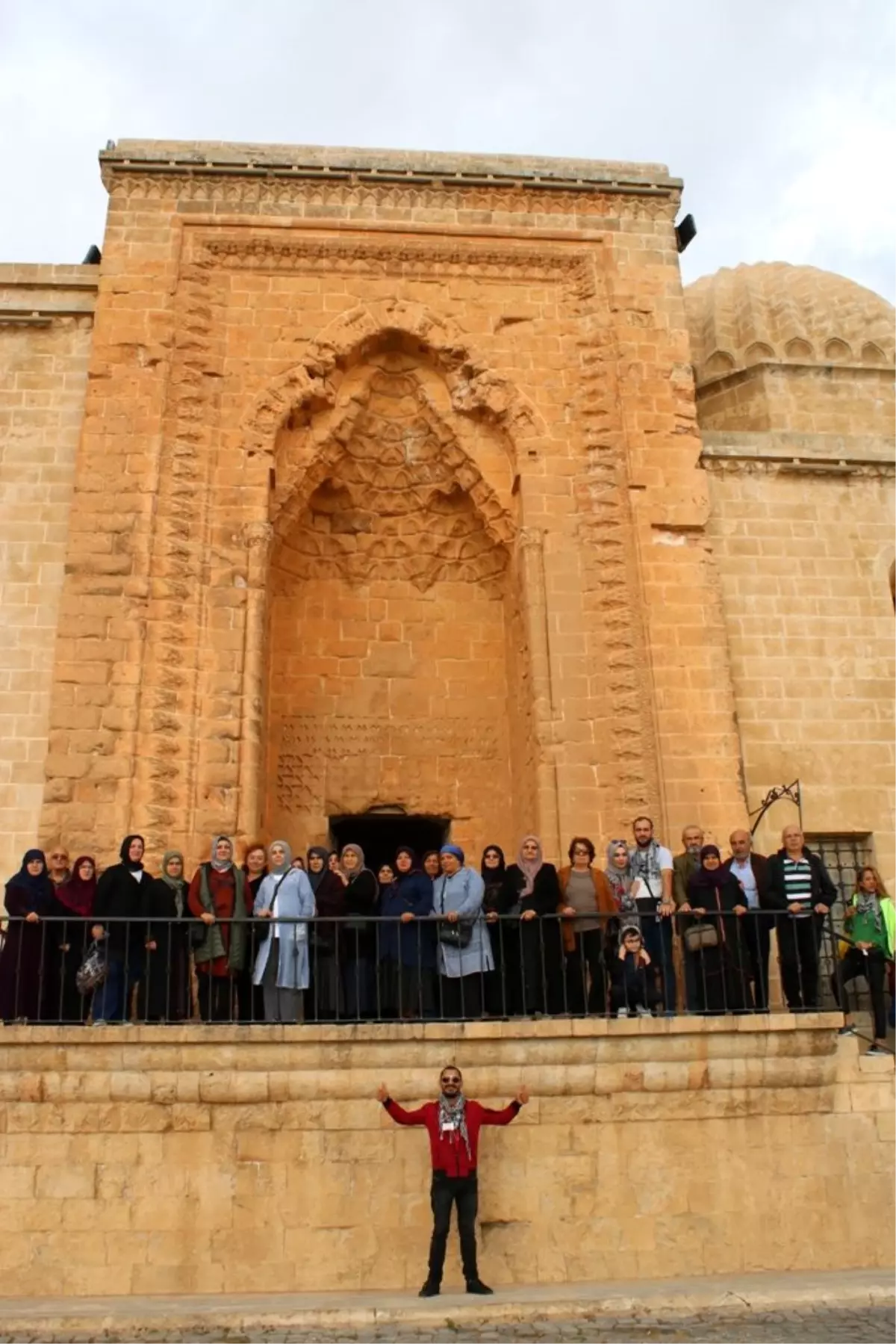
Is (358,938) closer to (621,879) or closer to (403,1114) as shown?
(403,1114)

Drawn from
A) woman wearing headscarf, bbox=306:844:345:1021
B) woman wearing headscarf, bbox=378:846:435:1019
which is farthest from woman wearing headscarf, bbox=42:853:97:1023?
woman wearing headscarf, bbox=378:846:435:1019

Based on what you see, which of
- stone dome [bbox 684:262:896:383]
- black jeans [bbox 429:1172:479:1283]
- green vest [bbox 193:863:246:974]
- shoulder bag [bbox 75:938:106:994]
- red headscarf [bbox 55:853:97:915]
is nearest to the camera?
black jeans [bbox 429:1172:479:1283]

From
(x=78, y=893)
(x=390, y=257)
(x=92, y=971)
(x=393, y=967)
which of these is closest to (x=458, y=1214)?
(x=393, y=967)

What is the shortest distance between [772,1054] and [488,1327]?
98.9 inches

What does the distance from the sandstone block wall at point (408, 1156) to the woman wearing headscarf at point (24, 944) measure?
55 centimetres

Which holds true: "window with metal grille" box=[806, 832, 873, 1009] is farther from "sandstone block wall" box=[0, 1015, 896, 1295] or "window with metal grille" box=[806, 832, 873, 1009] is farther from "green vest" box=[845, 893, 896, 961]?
"sandstone block wall" box=[0, 1015, 896, 1295]

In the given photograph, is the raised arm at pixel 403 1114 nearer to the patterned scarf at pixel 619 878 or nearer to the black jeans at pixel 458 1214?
the black jeans at pixel 458 1214

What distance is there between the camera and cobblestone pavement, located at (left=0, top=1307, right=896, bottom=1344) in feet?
18.1

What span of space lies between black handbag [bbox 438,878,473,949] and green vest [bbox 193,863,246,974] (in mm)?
1249

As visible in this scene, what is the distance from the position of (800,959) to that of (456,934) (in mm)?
2262

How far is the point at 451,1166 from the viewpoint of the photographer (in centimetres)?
647

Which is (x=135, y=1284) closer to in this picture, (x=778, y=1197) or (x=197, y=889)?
(x=197, y=889)

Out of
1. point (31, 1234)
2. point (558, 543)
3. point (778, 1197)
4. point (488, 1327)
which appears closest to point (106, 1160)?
point (31, 1234)

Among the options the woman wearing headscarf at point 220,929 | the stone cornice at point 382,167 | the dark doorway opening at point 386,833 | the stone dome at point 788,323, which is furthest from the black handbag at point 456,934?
the stone dome at point 788,323
